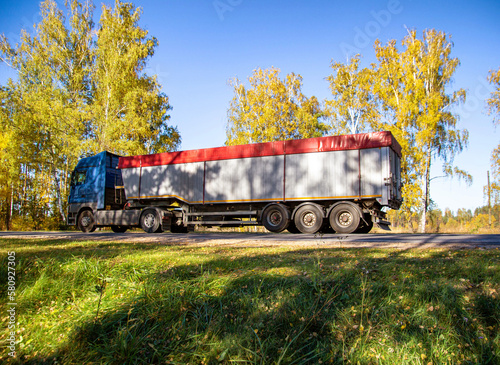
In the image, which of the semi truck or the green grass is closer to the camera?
the green grass

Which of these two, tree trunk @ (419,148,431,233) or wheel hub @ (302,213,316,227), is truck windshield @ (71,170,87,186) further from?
tree trunk @ (419,148,431,233)

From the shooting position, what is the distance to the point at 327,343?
2.72 metres

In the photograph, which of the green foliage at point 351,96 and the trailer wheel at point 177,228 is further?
the green foliage at point 351,96

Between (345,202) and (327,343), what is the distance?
10.8m

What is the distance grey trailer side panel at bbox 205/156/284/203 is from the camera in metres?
14.5

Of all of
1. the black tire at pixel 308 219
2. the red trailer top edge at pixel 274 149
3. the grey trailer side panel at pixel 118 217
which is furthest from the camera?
the grey trailer side panel at pixel 118 217

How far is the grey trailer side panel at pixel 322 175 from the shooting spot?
43.2ft

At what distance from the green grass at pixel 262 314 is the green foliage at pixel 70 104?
21.2m

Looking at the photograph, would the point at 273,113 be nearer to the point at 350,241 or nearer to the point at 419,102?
the point at 419,102

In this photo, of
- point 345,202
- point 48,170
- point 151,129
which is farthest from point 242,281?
point 48,170

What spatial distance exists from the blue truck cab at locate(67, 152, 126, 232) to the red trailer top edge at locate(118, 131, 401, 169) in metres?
0.87

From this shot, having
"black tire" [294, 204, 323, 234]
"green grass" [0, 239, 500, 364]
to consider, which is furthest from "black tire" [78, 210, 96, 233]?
"green grass" [0, 239, 500, 364]

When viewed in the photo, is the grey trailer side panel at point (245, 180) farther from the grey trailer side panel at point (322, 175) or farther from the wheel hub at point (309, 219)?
the wheel hub at point (309, 219)

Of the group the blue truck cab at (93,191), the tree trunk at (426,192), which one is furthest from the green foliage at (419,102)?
the blue truck cab at (93,191)
